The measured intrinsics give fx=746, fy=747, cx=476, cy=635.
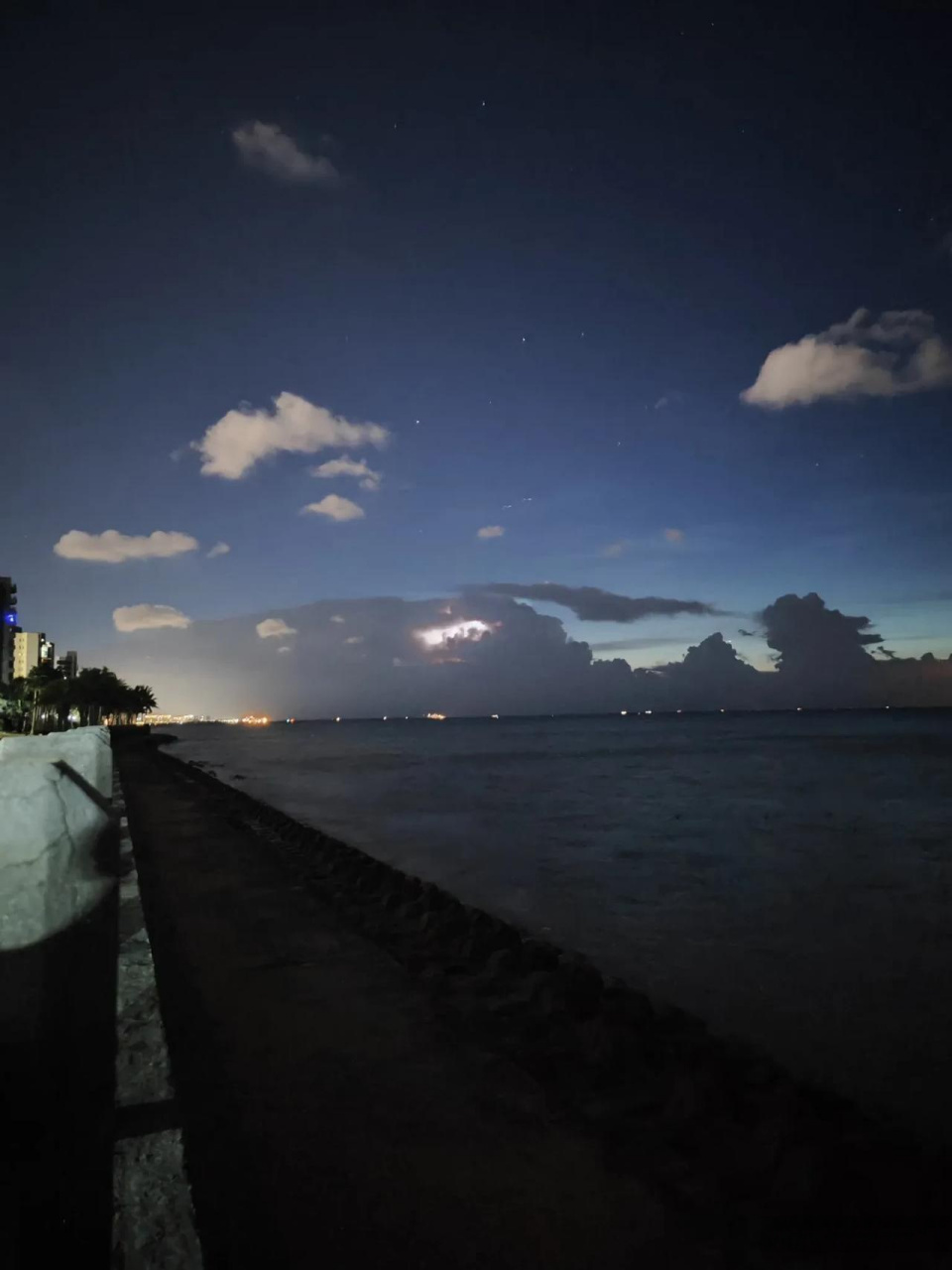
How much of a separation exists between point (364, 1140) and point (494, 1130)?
2.60 feet

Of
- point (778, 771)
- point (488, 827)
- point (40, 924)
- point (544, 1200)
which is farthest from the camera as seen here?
point (778, 771)

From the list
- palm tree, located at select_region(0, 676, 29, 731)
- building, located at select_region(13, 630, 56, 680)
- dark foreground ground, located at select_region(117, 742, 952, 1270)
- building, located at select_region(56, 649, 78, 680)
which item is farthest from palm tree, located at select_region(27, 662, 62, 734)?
dark foreground ground, located at select_region(117, 742, 952, 1270)

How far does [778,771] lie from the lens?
52000 millimetres

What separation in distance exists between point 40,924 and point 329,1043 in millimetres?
2264

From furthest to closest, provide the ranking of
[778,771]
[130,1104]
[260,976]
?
1. [778,771]
2. [260,976]
3. [130,1104]

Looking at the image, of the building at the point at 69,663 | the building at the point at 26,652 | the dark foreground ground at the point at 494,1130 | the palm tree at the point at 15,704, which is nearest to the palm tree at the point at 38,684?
the palm tree at the point at 15,704

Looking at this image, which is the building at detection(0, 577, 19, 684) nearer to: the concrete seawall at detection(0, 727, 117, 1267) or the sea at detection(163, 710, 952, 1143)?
the sea at detection(163, 710, 952, 1143)

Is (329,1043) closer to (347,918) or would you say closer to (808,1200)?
Answer: (808,1200)

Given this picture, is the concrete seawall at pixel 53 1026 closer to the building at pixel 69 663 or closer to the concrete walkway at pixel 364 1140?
the concrete walkway at pixel 364 1140

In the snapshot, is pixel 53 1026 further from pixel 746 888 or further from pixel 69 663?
pixel 69 663

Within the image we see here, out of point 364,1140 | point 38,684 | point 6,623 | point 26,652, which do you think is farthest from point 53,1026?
point 26,652

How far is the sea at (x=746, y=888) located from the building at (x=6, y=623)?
96.8 metres

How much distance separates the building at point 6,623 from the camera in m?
A: 120

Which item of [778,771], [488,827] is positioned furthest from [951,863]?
[778,771]
